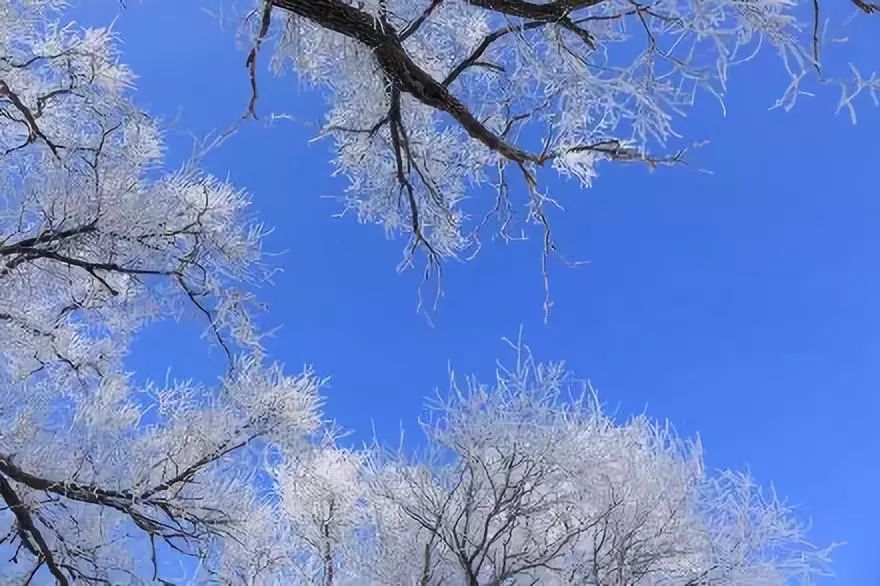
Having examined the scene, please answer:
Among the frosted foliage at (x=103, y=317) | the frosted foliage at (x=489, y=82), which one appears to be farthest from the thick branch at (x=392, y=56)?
the frosted foliage at (x=103, y=317)

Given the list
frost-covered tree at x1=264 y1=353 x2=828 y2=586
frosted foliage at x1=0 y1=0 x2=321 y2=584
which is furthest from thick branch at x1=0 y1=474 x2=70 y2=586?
frost-covered tree at x1=264 y1=353 x2=828 y2=586

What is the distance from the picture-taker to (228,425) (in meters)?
5.58

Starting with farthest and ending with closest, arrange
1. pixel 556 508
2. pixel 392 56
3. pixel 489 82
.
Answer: pixel 556 508
pixel 489 82
pixel 392 56

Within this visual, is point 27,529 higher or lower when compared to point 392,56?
lower

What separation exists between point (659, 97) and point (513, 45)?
1.20m

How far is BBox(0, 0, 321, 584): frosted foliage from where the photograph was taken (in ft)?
15.2

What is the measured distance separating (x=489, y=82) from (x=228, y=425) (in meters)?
3.00

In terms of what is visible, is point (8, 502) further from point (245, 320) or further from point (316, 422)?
point (316, 422)

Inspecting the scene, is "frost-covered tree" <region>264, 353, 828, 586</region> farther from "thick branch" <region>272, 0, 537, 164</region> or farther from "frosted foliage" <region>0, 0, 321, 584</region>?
"thick branch" <region>272, 0, 537, 164</region>

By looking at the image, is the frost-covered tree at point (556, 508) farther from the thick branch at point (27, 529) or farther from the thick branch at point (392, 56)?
the thick branch at point (392, 56)

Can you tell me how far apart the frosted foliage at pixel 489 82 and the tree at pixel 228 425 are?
4 cm

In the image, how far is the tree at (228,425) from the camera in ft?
15.4

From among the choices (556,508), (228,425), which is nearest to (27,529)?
(228,425)

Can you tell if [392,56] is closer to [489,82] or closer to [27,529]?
[489,82]
